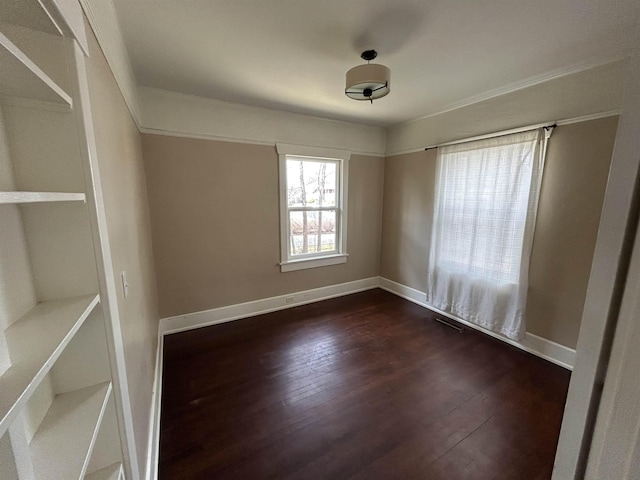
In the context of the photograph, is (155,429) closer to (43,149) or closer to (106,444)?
(106,444)

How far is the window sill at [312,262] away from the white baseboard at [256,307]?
364mm

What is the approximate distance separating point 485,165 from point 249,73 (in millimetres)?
2501

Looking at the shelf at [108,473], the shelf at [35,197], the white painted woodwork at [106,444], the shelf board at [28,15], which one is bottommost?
the shelf at [108,473]

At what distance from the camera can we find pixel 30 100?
2.09ft

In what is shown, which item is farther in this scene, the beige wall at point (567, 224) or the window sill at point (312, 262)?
the window sill at point (312, 262)

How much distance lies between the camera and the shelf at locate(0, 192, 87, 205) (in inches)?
16.9

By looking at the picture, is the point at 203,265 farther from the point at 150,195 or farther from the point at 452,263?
the point at 452,263

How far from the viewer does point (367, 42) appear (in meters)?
1.74

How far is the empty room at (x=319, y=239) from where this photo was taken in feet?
1.97

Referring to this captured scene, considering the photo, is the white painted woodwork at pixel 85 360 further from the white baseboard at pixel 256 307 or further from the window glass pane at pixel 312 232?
the window glass pane at pixel 312 232

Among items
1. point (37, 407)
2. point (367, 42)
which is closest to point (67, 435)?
point (37, 407)

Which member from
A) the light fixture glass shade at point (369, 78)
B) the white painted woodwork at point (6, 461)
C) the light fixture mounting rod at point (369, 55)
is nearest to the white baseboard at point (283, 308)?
the white painted woodwork at point (6, 461)

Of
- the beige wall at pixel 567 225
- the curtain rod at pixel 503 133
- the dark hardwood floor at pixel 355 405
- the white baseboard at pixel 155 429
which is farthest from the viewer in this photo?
the curtain rod at pixel 503 133

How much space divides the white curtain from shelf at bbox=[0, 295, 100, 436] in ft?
10.3
